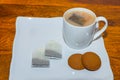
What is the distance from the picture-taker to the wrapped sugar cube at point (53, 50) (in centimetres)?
63

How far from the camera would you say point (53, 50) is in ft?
2.08

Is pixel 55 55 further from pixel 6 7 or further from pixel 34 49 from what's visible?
pixel 6 7

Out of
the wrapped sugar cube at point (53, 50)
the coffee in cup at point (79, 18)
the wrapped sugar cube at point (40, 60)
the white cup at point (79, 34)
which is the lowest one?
the wrapped sugar cube at point (40, 60)

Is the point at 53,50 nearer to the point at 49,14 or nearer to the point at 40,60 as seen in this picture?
the point at 40,60

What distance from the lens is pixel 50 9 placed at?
31.0 inches

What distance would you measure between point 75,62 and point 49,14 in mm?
232

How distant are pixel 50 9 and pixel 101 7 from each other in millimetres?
188

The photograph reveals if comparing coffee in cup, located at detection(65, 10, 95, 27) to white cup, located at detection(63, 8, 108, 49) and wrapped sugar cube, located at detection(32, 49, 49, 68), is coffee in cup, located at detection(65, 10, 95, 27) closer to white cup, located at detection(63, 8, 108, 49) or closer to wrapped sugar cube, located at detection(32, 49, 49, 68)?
white cup, located at detection(63, 8, 108, 49)

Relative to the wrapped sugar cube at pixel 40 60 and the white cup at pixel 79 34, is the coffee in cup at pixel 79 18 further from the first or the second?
the wrapped sugar cube at pixel 40 60

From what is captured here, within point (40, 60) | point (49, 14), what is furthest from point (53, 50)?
point (49, 14)

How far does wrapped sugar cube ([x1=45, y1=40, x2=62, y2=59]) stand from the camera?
0.63 meters

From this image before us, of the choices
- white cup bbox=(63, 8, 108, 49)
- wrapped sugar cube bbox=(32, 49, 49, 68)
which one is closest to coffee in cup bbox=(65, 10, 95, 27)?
white cup bbox=(63, 8, 108, 49)

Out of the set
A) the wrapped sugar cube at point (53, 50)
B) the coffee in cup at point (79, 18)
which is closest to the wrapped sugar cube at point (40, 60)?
the wrapped sugar cube at point (53, 50)

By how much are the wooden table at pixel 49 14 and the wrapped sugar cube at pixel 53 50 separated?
0.12 meters
